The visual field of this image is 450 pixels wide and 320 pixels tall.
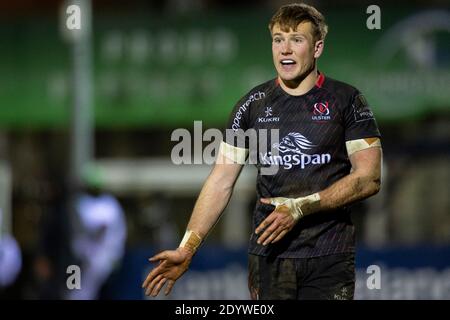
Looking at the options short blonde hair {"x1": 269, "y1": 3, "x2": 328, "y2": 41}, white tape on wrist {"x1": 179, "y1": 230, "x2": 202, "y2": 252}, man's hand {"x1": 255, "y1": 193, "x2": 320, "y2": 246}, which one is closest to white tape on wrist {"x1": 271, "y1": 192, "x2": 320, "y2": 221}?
man's hand {"x1": 255, "y1": 193, "x2": 320, "y2": 246}

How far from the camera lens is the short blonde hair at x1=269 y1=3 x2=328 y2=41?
20.5 ft

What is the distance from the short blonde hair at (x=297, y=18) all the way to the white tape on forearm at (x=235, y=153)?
0.75m

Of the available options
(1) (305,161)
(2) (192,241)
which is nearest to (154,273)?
(2) (192,241)

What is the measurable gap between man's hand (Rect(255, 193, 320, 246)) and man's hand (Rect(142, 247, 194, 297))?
1.68 feet

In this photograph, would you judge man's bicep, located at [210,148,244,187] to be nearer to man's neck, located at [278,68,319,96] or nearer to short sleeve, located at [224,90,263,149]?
short sleeve, located at [224,90,263,149]

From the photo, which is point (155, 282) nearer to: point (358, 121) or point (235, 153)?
point (235, 153)

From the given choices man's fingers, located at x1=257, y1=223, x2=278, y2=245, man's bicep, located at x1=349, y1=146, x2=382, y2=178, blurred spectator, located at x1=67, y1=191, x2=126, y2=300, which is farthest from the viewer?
blurred spectator, located at x1=67, y1=191, x2=126, y2=300

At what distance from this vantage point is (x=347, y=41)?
16219mm

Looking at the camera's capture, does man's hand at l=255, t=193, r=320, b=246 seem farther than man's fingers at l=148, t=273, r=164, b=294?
No

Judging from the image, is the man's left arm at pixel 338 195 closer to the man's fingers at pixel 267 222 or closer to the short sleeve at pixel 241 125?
the man's fingers at pixel 267 222

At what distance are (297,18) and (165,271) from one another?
163 cm

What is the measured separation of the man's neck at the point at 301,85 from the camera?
21.0 ft

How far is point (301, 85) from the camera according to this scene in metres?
6.41
